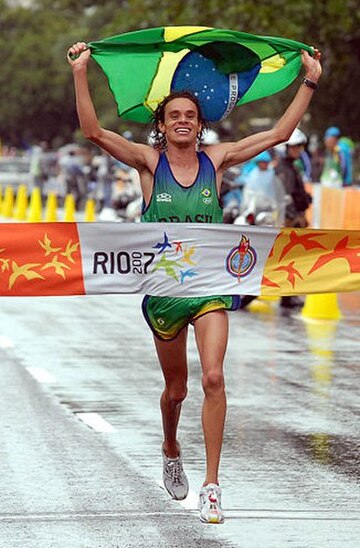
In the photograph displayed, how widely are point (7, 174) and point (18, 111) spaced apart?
45285mm

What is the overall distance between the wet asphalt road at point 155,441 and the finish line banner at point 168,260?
954 millimetres

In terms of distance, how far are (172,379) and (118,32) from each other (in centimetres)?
3973

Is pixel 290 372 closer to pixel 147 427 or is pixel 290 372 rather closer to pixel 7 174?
pixel 147 427

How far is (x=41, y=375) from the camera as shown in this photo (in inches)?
532

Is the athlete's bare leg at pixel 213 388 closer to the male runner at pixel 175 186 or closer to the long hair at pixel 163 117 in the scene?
the male runner at pixel 175 186

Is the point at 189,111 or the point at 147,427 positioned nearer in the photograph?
the point at 189,111

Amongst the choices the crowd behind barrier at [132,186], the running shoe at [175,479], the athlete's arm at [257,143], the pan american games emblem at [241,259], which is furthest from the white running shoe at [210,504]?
the crowd behind barrier at [132,186]

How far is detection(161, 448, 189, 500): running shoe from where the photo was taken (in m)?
8.55

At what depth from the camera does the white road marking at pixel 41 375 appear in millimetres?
13227

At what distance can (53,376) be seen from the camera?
1351 centimetres

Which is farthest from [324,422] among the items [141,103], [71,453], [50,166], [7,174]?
[50,166]

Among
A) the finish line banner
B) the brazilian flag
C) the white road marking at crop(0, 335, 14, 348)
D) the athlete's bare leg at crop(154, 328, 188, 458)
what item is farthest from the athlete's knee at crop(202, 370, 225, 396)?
the white road marking at crop(0, 335, 14, 348)

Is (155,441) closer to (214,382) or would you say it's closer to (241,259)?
(241,259)

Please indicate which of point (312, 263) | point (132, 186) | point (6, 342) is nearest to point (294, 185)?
point (6, 342)
